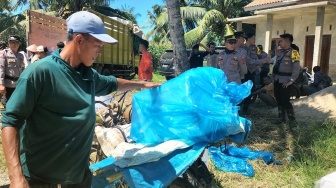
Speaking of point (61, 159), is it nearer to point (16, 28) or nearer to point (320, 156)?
point (320, 156)

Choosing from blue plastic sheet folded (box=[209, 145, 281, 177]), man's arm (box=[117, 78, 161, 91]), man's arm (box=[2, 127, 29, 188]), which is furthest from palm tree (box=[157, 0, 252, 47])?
man's arm (box=[2, 127, 29, 188])

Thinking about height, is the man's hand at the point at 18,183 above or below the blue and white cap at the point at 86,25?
below

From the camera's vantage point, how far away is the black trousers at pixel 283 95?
603 centimetres

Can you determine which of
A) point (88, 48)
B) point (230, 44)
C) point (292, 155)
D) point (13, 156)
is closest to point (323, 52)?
point (230, 44)

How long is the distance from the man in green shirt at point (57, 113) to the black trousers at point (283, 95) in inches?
190

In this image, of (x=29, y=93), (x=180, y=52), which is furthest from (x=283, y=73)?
(x=29, y=93)

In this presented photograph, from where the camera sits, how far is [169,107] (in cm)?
284

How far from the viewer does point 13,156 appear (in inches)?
61.1

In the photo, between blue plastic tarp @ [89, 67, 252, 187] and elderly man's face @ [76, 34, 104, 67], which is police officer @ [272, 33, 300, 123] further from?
elderly man's face @ [76, 34, 104, 67]

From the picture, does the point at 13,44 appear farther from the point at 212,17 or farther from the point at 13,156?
the point at 212,17

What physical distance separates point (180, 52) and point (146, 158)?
2.76 metres

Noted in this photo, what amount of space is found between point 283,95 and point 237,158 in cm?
238

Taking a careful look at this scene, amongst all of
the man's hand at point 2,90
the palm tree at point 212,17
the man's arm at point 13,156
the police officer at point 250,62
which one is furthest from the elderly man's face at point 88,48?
the palm tree at point 212,17

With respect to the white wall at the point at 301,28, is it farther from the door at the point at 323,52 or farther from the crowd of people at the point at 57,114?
the crowd of people at the point at 57,114
